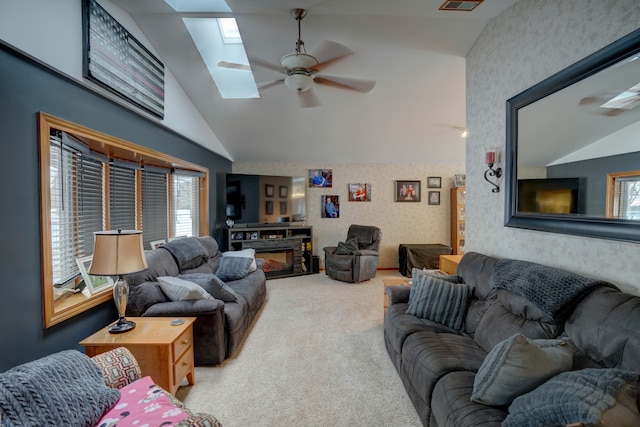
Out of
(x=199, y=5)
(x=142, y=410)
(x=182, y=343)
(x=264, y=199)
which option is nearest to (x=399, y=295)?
(x=182, y=343)

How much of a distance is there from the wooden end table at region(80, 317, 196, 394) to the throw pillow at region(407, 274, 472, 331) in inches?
72.6

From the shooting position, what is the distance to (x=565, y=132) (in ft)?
6.33

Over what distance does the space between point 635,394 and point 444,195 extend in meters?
5.60

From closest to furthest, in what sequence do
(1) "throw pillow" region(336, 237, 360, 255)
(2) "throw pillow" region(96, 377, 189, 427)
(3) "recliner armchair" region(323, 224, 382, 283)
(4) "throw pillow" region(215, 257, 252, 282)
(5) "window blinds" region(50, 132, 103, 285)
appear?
1. (2) "throw pillow" region(96, 377, 189, 427)
2. (5) "window blinds" region(50, 132, 103, 285)
3. (4) "throw pillow" region(215, 257, 252, 282)
4. (3) "recliner armchair" region(323, 224, 382, 283)
5. (1) "throw pillow" region(336, 237, 360, 255)

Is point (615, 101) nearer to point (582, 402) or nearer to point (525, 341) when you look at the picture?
→ point (525, 341)

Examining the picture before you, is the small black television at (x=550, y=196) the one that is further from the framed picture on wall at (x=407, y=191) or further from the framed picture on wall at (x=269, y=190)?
the framed picture on wall at (x=269, y=190)

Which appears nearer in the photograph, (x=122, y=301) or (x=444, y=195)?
(x=122, y=301)

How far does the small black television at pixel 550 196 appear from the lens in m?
1.83

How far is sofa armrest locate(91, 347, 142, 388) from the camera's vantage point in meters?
1.47

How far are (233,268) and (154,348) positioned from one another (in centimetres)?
192

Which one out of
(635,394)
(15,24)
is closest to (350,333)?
(635,394)

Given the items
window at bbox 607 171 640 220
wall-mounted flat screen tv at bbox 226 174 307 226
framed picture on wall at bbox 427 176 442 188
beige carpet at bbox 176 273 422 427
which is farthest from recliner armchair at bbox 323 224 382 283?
window at bbox 607 171 640 220

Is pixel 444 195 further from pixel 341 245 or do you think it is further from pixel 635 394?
pixel 635 394

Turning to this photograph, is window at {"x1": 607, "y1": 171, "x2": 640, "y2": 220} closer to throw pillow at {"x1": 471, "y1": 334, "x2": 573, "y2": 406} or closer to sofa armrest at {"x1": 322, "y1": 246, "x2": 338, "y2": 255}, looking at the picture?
throw pillow at {"x1": 471, "y1": 334, "x2": 573, "y2": 406}
